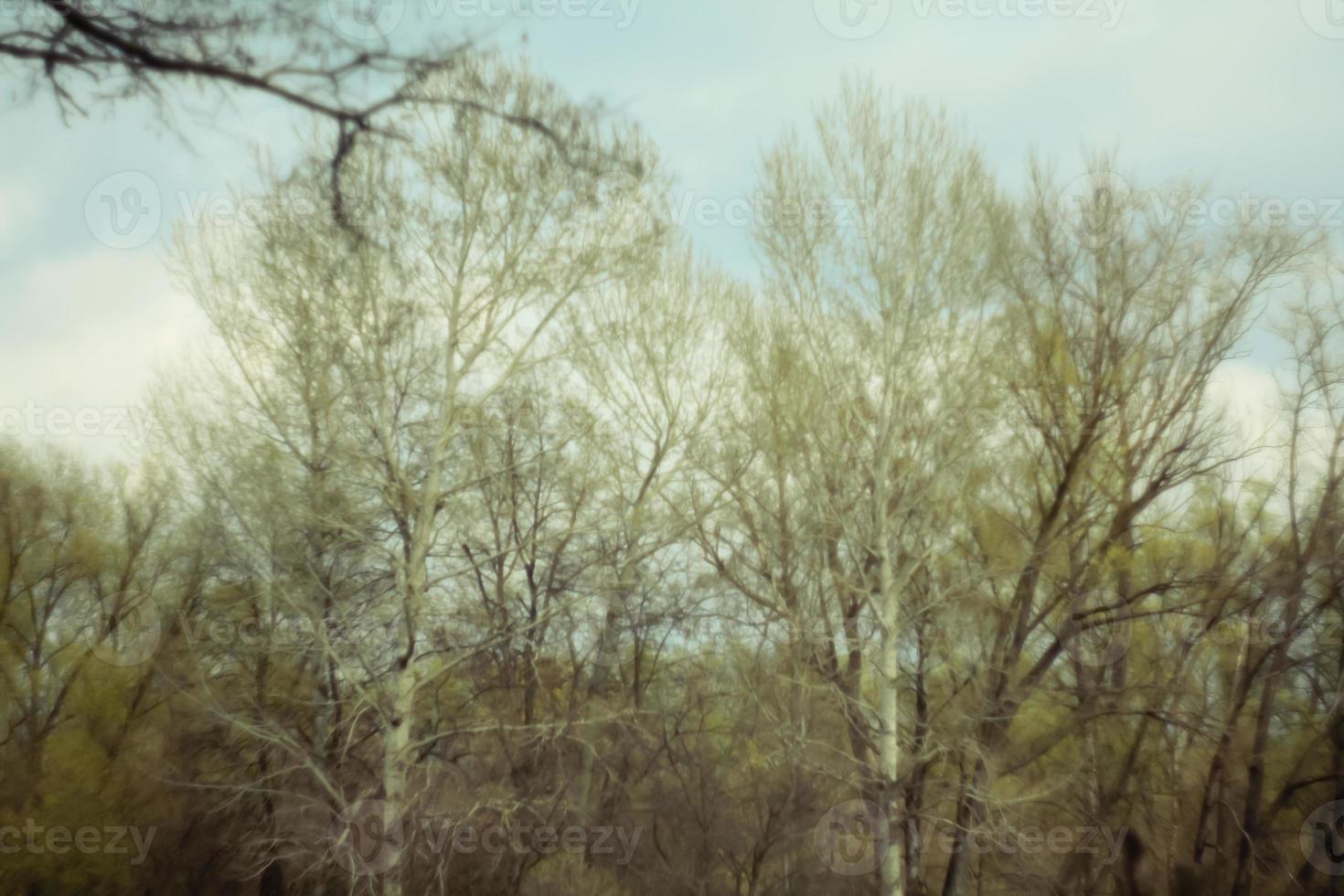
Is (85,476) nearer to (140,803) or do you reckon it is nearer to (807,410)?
(140,803)

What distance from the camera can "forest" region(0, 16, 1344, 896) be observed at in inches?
449

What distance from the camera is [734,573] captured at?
1505cm

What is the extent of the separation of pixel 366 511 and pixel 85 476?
58.7 feet

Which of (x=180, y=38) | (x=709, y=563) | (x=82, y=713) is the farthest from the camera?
(x=82, y=713)

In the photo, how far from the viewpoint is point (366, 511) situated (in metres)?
11.4

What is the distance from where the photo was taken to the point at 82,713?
71.2ft

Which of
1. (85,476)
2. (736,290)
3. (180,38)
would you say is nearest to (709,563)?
(736,290)

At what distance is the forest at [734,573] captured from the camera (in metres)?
11.4

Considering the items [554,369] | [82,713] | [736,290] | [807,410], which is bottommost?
[82,713]

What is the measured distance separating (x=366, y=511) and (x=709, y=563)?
19.4 feet

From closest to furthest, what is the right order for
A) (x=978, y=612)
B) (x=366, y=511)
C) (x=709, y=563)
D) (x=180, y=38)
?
1. (x=180, y=38)
2. (x=366, y=511)
3. (x=978, y=612)
4. (x=709, y=563)

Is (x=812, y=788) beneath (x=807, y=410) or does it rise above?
beneath

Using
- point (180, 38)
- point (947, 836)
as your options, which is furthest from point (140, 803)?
point (180, 38)

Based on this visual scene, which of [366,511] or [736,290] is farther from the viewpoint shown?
[736,290]
